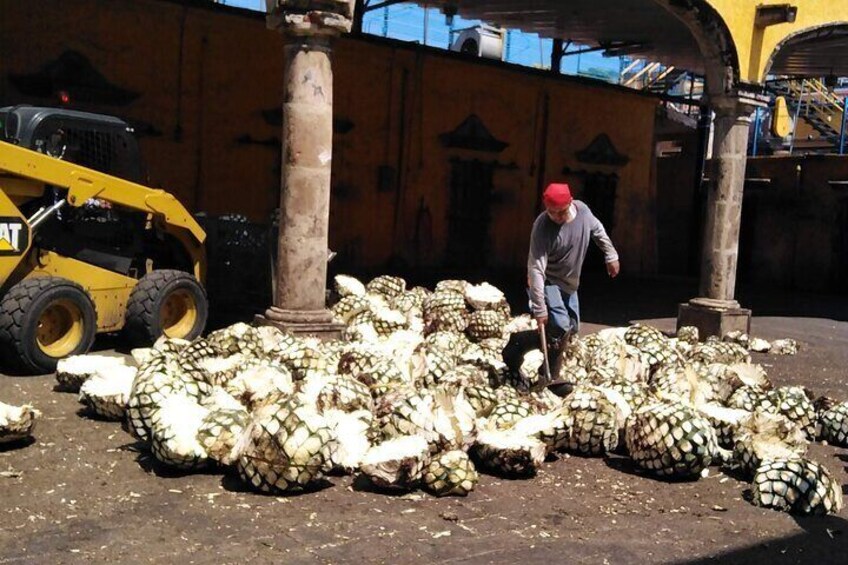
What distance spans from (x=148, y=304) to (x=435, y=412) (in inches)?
157

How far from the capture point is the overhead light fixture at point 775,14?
11398 millimetres

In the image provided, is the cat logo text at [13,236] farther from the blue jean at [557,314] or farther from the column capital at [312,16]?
the blue jean at [557,314]

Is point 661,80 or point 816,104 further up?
point 661,80

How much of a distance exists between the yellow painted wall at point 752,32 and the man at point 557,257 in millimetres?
5629

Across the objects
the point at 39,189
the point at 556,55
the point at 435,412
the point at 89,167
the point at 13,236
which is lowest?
the point at 435,412

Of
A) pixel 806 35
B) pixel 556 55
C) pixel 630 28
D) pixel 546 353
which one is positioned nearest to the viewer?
pixel 546 353

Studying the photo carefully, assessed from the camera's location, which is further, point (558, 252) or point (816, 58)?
point (816, 58)

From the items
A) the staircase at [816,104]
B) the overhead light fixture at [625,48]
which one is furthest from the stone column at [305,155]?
the staircase at [816,104]

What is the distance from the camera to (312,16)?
772 centimetres

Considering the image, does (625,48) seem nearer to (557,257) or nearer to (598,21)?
(598,21)

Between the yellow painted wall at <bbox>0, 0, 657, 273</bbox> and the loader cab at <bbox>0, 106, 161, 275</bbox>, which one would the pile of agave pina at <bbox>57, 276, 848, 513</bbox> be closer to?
the loader cab at <bbox>0, 106, 161, 275</bbox>

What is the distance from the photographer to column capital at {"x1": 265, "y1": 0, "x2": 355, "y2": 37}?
305 inches

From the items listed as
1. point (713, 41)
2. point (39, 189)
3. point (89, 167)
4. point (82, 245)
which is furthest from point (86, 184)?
point (713, 41)

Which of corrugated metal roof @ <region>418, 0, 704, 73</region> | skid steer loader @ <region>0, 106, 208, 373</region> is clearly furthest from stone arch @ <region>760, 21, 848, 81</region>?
skid steer loader @ <region>0, 106, 208, 373</region>
